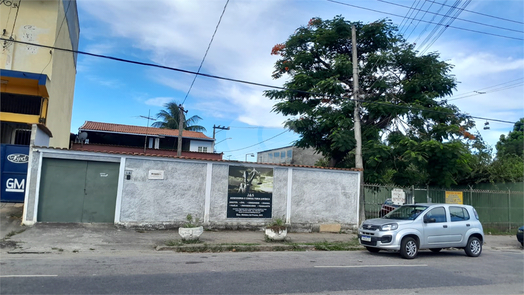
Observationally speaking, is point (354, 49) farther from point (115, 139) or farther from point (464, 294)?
point (115, 139)

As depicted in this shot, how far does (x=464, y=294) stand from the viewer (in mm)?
6734

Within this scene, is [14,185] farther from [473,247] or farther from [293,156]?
[293,156]

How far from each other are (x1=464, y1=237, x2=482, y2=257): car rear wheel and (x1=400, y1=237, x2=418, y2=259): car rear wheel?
2219 mm

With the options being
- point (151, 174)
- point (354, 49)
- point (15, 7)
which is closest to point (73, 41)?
point (15, 7)

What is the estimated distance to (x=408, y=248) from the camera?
10.6 metres

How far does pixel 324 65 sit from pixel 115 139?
24.1 m

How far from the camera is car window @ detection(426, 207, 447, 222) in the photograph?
448 inches

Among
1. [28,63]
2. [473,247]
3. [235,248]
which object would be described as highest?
[28,63]

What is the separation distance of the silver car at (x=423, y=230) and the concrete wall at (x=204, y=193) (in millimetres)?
4309

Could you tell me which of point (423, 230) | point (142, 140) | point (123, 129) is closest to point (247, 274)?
point (423, 230)

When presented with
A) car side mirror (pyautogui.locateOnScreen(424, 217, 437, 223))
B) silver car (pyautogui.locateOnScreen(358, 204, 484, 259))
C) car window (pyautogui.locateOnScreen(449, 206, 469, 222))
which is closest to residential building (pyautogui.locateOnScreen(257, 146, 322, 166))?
car window (pyautogui.locateOnScreen(449, 206, 469, 222))

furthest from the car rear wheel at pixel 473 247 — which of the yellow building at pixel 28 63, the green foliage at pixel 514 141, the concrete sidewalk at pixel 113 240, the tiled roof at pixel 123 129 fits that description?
the green foliage at pixel 514 141

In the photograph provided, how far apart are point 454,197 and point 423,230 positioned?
30.3ft

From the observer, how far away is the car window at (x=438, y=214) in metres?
11.4
